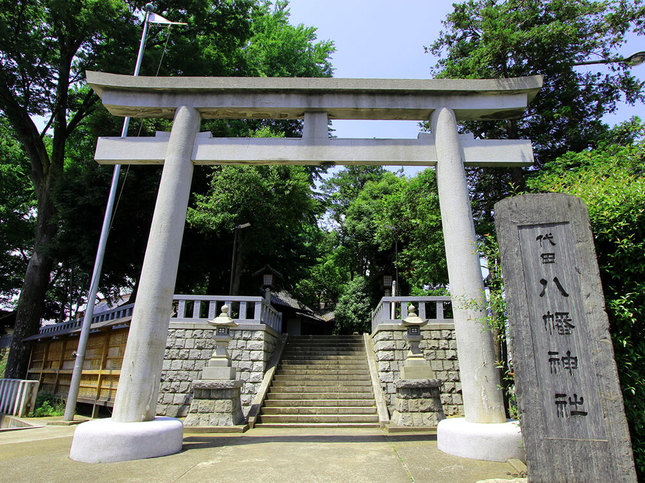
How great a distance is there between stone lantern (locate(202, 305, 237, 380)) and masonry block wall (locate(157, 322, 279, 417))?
58.5 inches

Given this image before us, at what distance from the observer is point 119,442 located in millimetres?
4504

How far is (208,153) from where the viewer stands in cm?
609

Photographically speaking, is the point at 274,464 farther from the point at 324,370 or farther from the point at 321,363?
the point at 321,363

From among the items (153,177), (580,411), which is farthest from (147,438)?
(153,177)

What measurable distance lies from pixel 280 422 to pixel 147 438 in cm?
400

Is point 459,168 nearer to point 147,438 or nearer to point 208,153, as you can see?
point 208,153

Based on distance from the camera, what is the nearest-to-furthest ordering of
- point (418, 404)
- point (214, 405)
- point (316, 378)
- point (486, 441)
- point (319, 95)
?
point (486, 441), point (319, 95), point (418, 404), point (214, 405), point (316, 378)

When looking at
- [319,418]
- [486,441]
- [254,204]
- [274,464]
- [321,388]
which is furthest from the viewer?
[254,204]

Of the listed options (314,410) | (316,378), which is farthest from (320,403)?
(316,378)

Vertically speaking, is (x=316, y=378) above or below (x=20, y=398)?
above

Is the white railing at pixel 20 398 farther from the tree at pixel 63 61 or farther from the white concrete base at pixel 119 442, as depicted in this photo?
the white concrete base at pixel 119 442

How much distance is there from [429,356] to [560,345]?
6863 millimetres

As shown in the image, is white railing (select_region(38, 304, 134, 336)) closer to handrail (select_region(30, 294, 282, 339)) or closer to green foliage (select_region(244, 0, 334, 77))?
handrail (select_region(30, 294, 282, 339))

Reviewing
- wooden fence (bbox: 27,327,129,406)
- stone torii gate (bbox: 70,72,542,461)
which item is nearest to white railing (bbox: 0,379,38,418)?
wooden fence (bbox: 27,327,129,406)
